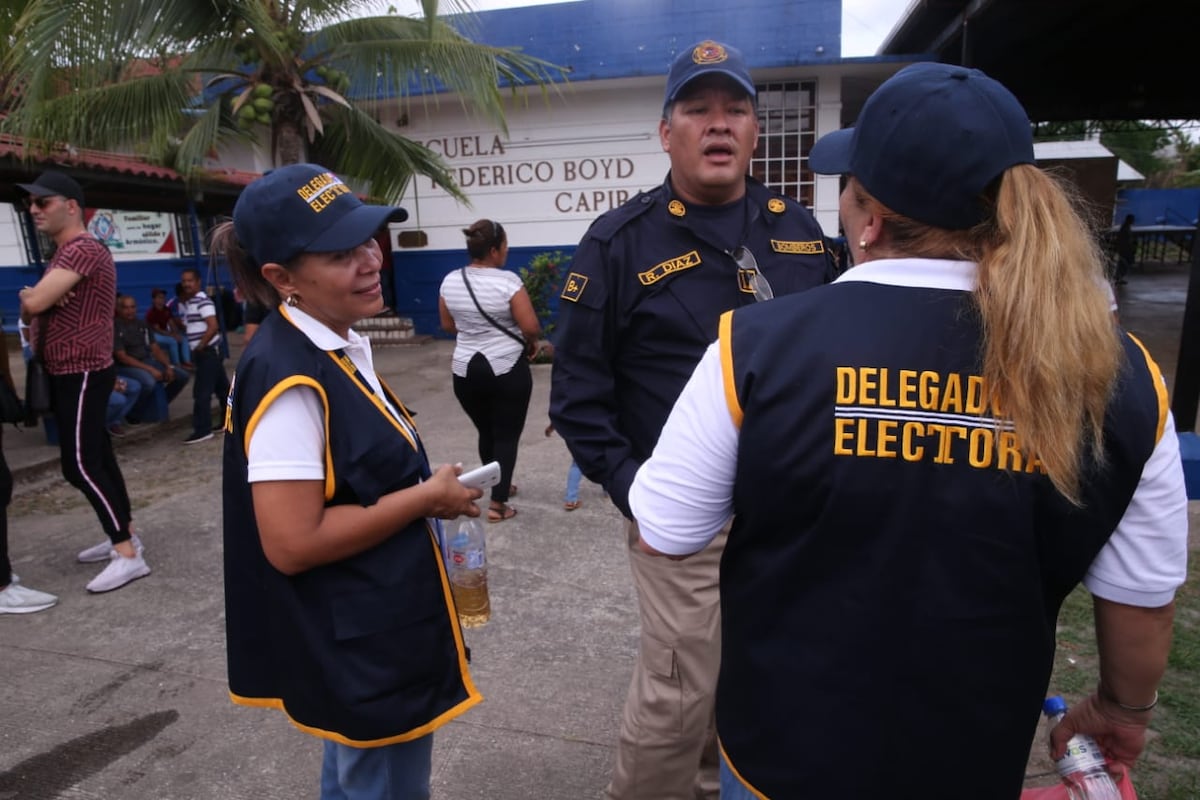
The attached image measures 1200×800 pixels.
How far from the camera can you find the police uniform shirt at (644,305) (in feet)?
7.00

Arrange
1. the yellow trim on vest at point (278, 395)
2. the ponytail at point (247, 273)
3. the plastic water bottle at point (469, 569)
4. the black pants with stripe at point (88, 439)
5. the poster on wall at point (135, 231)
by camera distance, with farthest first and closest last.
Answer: the poster on wall at point (135, 231), the black pants with stripe at point (88, 439), the plastic water bottle at point (469, 569), the ponytail at point (247, 273), the yellow trim on vest at point (278, 395)

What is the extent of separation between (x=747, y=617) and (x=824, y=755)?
0.23m

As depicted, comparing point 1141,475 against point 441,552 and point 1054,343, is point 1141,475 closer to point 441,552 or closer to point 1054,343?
point 1054,343

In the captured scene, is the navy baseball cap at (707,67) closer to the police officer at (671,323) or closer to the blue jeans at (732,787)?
the police officer at (671,323)

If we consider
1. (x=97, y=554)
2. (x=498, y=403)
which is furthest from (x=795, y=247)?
(x=97, y=554)

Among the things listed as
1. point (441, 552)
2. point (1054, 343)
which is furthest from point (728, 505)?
point (441, 552)

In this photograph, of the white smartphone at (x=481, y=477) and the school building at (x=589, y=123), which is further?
the school building at (x=589, y=123)

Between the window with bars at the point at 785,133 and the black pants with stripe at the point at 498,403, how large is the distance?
7.63m

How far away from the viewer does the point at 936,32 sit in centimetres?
973

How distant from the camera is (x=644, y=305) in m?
2.15

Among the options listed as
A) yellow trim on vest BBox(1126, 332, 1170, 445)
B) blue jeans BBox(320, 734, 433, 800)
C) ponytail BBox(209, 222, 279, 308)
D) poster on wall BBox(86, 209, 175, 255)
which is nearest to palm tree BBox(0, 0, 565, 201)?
poster on wall BBox(86, 209, 175, 255)

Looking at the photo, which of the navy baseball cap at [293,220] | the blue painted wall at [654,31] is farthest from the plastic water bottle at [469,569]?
the blue painted wall at [654,31]

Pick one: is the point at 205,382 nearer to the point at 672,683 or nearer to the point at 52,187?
the point at 52,187

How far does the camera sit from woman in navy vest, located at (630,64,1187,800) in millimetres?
1044
